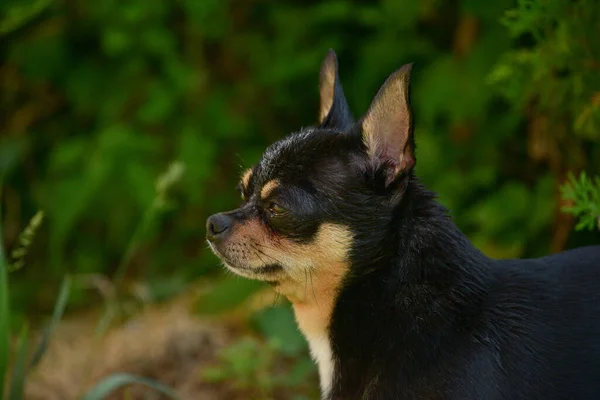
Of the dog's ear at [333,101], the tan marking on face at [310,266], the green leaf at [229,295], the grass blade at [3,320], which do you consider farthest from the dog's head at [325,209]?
the green leaf at [229,295]

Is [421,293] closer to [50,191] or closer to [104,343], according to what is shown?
[104,343]

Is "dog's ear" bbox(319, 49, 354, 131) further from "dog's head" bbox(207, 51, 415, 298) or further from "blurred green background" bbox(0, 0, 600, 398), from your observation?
"blurred green background" bbox(0, 0, 600, 398)

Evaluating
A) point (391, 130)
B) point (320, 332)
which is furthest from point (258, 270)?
point (391, 130)

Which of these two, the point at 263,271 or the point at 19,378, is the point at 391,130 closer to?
the point at 263,271

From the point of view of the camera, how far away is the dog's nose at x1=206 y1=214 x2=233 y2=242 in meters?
3.26

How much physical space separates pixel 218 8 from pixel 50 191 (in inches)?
65.0

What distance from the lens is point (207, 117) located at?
5.96 meters

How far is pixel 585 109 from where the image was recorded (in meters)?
3.79

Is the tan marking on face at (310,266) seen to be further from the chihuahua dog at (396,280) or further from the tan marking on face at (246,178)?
the tan marking on face at (246,178)

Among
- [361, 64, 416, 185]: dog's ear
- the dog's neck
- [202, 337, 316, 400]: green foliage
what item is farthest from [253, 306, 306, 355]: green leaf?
[361, 64, 416, 185]: dog's ear

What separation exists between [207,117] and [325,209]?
9.71 feet

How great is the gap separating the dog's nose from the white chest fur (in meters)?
0.51

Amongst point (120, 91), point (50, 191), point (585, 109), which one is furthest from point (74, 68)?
point (585, 109)

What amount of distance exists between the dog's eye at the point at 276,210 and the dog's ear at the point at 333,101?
1.61 feet
